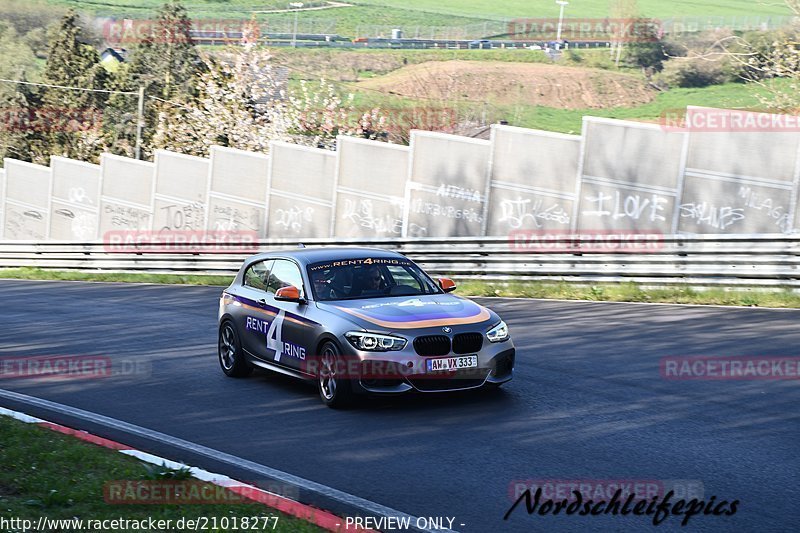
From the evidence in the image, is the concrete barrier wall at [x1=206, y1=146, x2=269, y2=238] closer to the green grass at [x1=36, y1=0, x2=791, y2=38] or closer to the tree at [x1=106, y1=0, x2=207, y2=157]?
the tree at [x1=106, y1=0, x2=207, y2=157]

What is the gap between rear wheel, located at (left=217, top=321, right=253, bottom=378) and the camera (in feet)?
41.0

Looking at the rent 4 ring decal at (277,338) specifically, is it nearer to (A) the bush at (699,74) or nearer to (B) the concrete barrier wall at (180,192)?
(B) the concrete barrier wall at (180,192)

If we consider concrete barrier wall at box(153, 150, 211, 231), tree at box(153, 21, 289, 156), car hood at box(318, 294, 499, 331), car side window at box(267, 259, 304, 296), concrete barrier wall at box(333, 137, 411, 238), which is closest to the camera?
car hood at box(318, 294, 499, 331)

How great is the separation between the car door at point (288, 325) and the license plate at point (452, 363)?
1483 mm

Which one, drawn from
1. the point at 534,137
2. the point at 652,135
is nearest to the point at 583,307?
the point at 652,135

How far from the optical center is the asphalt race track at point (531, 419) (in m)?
7.37

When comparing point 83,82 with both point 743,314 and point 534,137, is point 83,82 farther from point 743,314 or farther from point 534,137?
point 743,314

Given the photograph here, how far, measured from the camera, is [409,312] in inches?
411

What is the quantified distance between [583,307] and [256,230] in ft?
53.5

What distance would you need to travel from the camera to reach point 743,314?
15.6 m

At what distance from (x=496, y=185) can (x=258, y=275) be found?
41.0ft

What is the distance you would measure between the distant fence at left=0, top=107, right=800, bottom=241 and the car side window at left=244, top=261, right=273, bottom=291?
10.7m

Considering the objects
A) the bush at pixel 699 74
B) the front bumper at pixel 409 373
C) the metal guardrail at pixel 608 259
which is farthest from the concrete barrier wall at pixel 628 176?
the bush at pixel 699 74

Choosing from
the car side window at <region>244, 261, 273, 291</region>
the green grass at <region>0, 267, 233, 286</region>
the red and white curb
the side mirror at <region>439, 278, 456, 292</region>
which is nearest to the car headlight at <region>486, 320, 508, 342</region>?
the side mirror at <region>439, 278, 456, 292</region>
